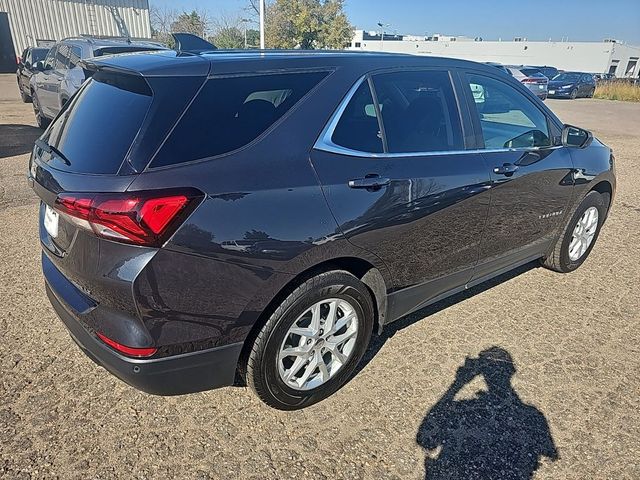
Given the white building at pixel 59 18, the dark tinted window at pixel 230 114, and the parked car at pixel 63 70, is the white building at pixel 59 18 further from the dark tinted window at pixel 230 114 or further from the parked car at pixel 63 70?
the dark tinted window at pixel 230 114

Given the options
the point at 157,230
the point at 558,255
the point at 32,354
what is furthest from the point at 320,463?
the point at 558,255

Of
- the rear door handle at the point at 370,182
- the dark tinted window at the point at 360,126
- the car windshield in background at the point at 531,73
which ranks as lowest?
the car windshield in background at the point at 531,73

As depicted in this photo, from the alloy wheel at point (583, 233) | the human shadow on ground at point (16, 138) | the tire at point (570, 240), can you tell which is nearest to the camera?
the tire at point (570, 240)

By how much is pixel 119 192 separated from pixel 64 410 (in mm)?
1388

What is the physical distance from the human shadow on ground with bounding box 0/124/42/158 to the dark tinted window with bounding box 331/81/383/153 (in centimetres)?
772

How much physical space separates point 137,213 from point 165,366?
0.68 m

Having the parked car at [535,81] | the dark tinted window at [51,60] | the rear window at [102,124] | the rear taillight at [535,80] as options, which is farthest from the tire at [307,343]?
the rear taillight at [535,80]

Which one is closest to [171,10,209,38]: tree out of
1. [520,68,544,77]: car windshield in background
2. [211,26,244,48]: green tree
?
[211,26,244,48]: green tree

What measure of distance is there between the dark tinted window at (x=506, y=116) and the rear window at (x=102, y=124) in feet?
6.88

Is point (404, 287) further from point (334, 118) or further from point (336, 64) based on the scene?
point (336, 64)

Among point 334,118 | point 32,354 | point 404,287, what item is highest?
point 334,118

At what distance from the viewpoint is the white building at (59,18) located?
2672 cm

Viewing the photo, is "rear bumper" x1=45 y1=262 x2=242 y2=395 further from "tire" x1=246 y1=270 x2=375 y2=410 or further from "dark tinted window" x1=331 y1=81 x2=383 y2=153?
"dark tinted window" x1=331 y1=81 x2=383 y2=153

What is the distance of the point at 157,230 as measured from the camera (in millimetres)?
1816
